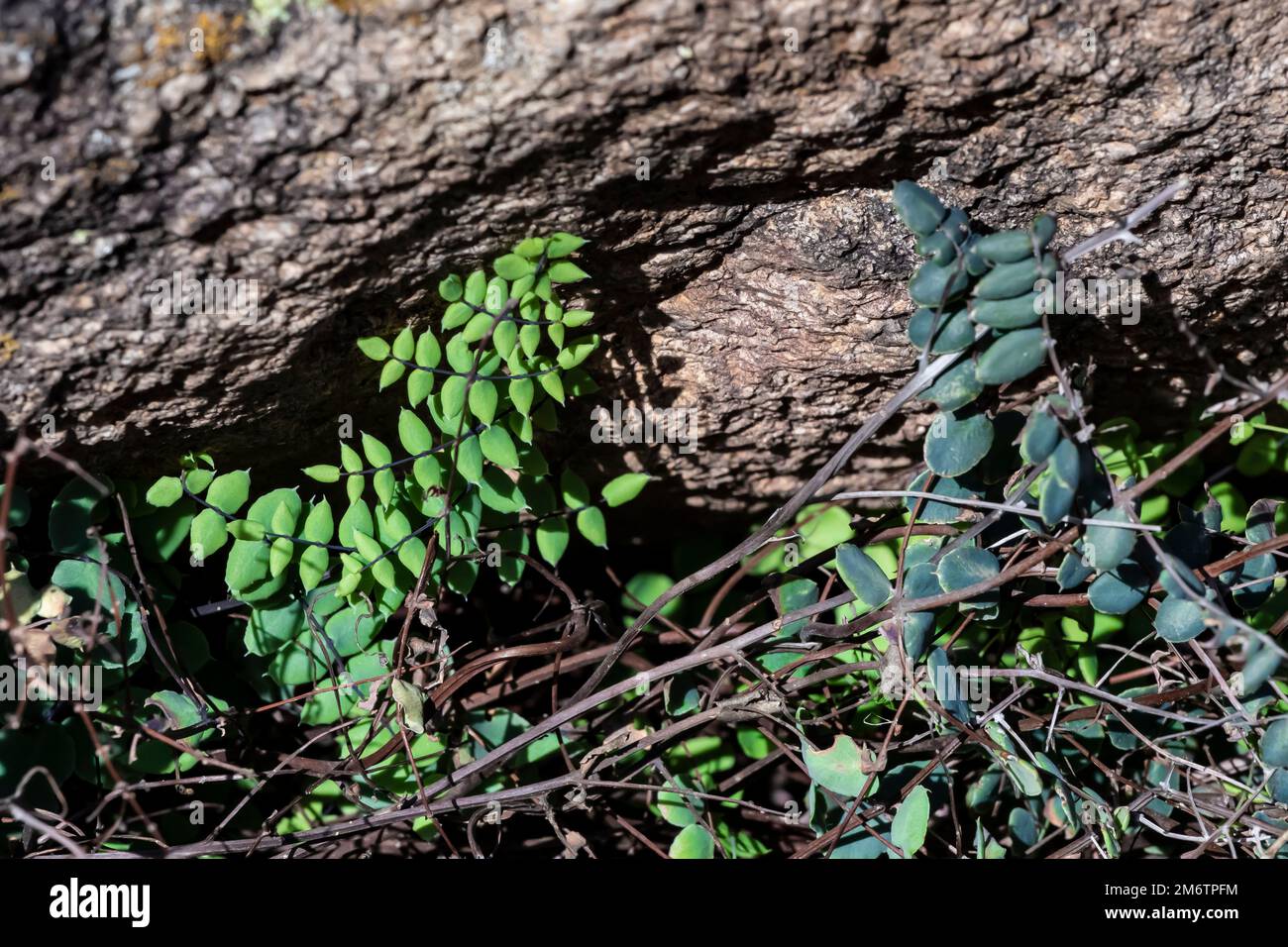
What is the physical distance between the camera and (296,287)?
1132 mm

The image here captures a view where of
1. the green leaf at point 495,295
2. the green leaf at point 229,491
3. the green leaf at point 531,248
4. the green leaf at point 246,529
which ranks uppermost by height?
the green leaf at point 531,248

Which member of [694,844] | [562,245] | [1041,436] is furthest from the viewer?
[694,844]

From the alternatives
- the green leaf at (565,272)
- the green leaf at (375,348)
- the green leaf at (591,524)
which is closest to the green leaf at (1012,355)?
→ the green leaf at (565,272)

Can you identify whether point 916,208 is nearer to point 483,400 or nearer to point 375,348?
point 483,400

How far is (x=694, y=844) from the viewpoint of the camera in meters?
1.36

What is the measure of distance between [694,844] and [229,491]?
756 mm

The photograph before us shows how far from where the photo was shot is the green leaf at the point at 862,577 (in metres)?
1.23

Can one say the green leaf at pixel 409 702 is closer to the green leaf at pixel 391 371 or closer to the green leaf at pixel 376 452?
the green leaf at pixel 376 452

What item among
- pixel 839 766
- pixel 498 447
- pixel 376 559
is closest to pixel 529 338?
pixel 498 447

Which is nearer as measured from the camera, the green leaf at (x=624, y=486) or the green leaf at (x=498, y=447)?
the green leaf at (x=498, y=447)

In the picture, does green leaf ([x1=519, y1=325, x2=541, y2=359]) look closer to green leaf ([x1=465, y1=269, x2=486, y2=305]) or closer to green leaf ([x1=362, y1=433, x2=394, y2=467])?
green leaf ([x1=465, y1=269, x2=486, y2=305])

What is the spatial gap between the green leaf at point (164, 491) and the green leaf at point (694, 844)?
2.57 ft

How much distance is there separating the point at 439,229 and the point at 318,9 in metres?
0.26

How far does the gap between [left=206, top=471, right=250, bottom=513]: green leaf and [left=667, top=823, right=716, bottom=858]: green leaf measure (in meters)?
0.72
